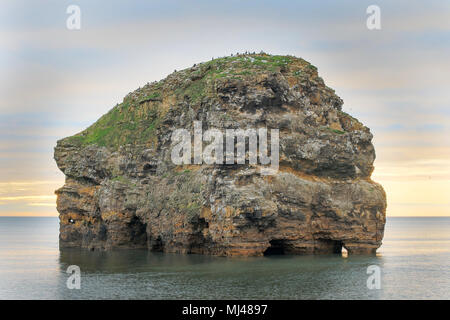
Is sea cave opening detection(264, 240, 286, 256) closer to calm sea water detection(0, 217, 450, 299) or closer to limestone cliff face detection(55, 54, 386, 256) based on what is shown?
limestone cliff face detection(55, 54, 386, 256)

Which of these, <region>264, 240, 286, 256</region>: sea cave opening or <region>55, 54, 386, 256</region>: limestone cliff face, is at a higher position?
<region>55, 54, 386, 256</region>: limestone cliff face

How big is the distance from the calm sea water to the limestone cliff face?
10.8ft

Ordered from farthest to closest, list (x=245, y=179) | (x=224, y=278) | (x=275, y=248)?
(x=275, y=248) < (x=245, y=179) < (x=224, y=278)

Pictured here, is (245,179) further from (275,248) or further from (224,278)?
(224,278)

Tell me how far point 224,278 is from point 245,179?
15630 millimetres

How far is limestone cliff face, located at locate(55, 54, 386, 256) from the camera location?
202 ft

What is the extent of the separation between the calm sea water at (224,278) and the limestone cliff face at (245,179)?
129 inches

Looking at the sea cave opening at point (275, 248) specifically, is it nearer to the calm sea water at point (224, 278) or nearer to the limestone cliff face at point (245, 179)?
the limestone cliff face at point (245, 179)

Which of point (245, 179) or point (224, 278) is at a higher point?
point (245, 179)

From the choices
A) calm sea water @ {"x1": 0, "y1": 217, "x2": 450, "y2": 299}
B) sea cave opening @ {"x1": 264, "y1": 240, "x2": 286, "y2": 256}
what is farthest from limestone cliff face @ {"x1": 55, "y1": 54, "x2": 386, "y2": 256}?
calm sea water @ {"x1": 0, "y1": 217, "x2": 450, "y2": 299}

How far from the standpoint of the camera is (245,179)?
61.6m

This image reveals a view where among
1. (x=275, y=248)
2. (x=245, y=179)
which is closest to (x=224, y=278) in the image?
(x=245, y=179)

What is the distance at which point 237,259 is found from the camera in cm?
5856
